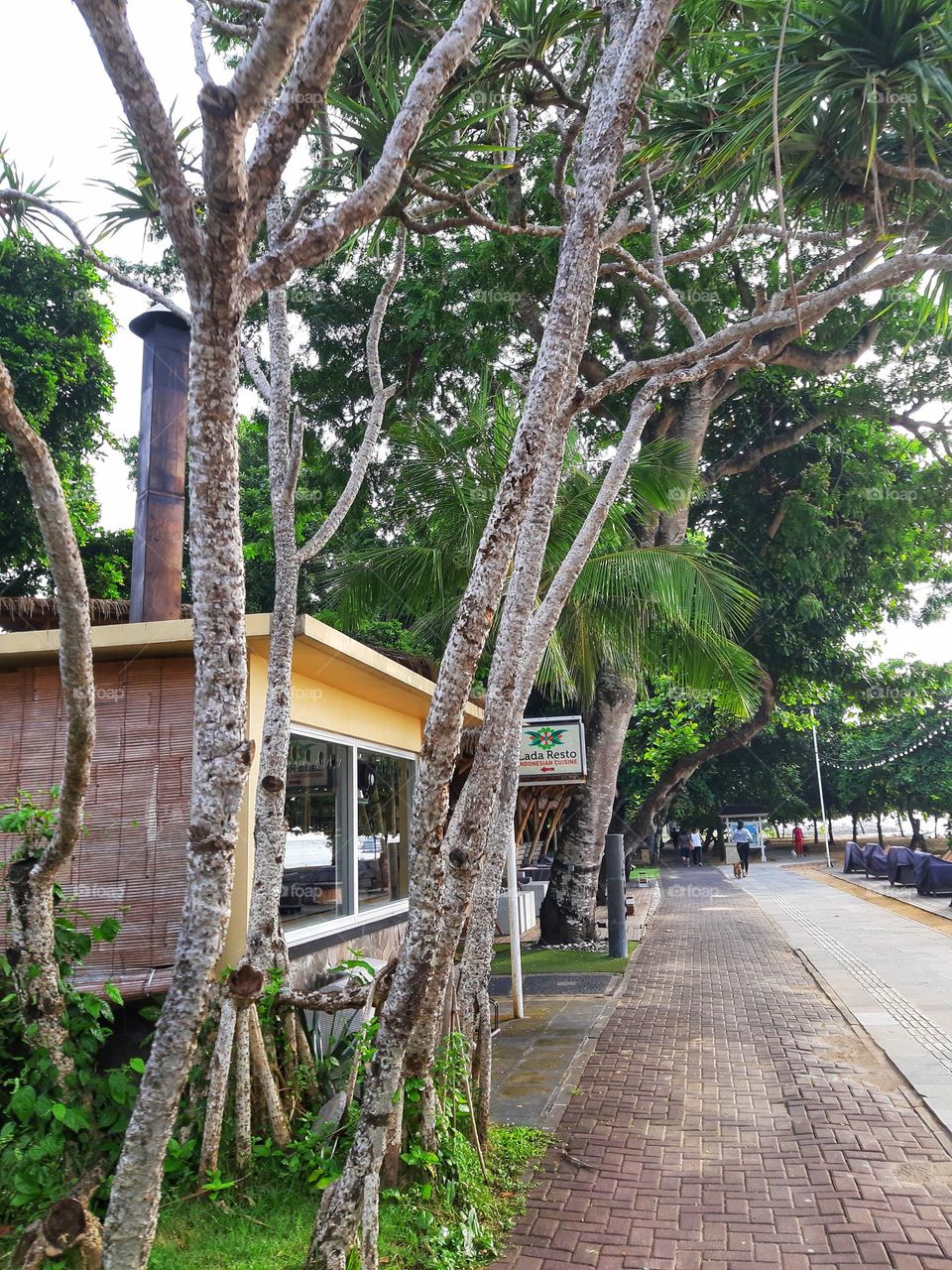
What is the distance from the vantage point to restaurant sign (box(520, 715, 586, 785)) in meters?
11.2

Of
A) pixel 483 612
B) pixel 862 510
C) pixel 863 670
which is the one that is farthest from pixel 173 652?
pixel 863 670

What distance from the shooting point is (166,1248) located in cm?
401

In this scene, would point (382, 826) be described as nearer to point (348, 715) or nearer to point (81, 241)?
point (348, 715)

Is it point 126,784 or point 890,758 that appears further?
point 890,758

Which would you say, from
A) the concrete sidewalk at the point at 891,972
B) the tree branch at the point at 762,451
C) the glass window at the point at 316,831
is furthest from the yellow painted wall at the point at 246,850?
the tree branch at the point at 762,451

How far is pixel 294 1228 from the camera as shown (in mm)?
4246

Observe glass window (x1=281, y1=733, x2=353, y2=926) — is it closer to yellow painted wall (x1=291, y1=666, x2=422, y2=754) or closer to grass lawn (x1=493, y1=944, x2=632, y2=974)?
yellow painted wall (x1=291, y1=666, x2=422, y2=754)

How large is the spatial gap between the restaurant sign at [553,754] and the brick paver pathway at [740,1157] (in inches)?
108

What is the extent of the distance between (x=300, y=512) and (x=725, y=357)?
12.0m

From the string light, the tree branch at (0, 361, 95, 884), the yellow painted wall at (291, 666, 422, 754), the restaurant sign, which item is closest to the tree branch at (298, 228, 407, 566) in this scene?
the yellow painted wall at (291, 666, 422, 754)

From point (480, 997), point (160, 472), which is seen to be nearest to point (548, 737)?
point (160, 472)

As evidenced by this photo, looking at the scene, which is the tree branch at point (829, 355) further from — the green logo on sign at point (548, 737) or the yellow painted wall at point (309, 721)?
the yellow painted wall at point (309, 721)

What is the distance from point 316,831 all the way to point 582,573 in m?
4.41

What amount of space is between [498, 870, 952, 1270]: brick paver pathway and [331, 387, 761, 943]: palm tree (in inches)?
156
